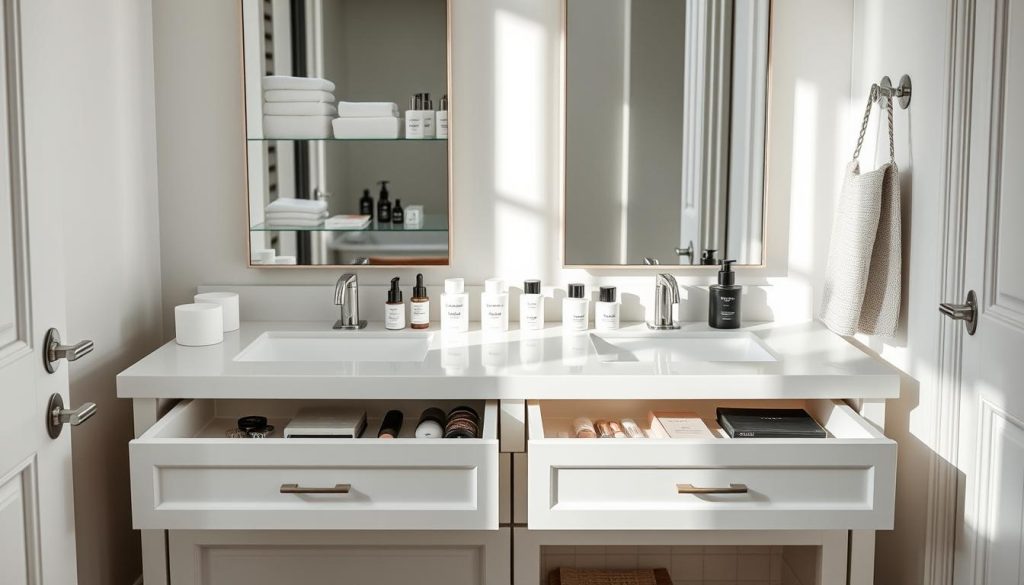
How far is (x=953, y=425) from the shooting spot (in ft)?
6.35

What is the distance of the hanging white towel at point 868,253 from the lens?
85.0 inches

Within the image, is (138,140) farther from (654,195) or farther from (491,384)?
(654,195)

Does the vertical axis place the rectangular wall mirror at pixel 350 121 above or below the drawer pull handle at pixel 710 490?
above

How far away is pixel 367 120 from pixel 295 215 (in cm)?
30

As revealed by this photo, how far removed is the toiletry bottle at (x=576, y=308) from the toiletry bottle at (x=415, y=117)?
21.4 inches

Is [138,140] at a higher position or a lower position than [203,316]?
higher

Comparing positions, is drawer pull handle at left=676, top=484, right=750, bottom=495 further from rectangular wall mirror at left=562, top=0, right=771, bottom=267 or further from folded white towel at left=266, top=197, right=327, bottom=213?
folded white towel at left=266, top=197, right=327, bottom=213

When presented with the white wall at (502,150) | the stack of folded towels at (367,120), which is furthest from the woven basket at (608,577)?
the stack of folded towels at (367,120)

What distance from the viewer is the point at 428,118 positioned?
246 centimetres

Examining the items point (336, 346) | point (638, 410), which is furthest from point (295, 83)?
point (638, 410)

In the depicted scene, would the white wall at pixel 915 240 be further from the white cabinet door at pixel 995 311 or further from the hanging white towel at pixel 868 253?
the white cabinet door at pixel 995 311

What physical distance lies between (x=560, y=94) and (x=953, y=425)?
1.19 m

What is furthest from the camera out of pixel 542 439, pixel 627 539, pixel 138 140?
pixel 138 140

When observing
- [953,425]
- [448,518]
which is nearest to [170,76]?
[448,518]
